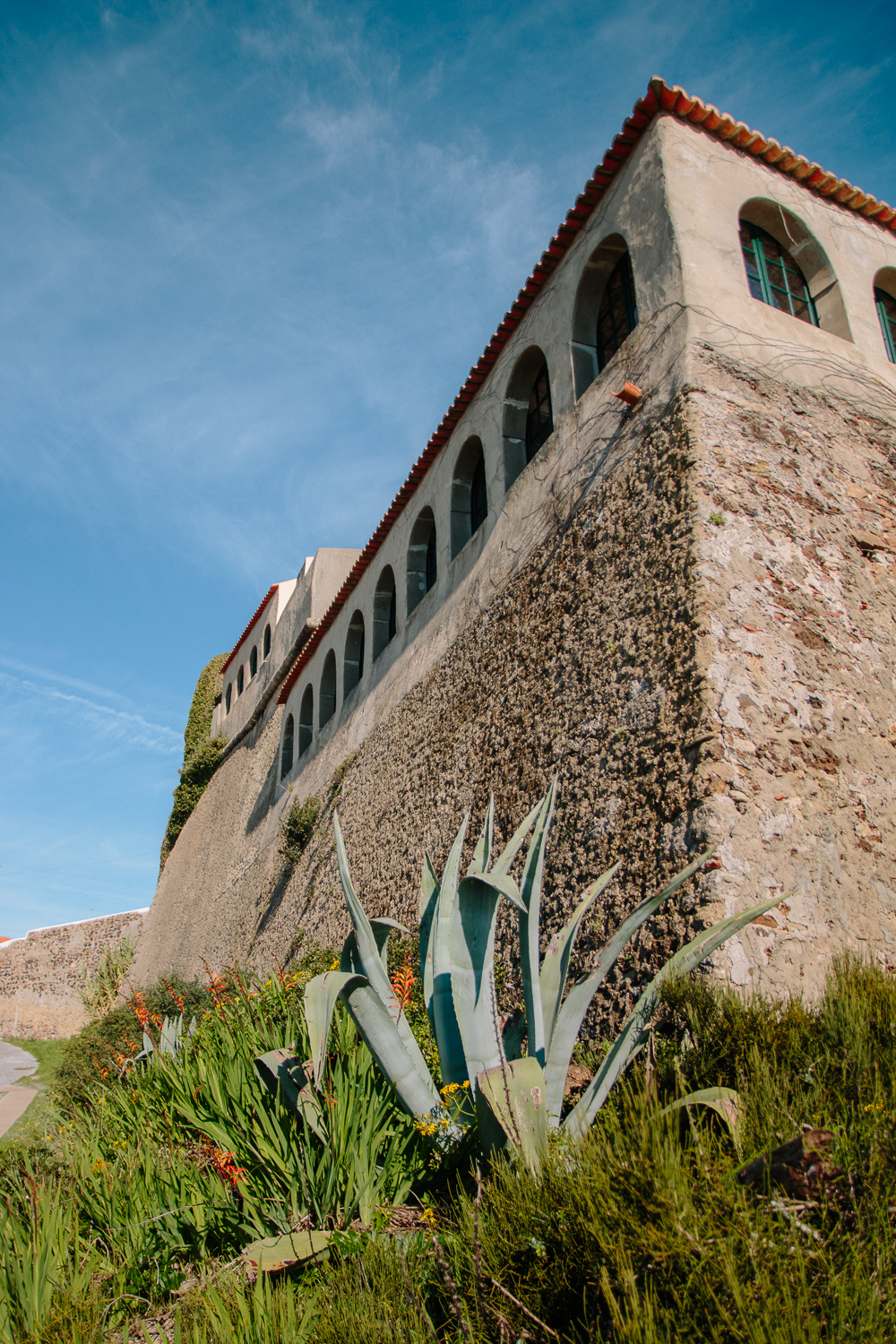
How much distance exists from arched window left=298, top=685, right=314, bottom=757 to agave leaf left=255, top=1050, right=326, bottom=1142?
10697 mm

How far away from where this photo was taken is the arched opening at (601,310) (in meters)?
6.01

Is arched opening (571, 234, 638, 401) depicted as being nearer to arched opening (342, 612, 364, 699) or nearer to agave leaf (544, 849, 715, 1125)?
agave leaf (544, 849, 715, 1125)

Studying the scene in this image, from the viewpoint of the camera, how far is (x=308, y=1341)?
199cm

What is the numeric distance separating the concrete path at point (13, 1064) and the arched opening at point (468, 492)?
39.8ft

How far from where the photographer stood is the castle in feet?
11.8

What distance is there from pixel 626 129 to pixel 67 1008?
22.5m

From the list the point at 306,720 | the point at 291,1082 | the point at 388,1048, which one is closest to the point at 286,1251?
the point at 291,1082

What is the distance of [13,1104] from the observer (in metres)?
11.0

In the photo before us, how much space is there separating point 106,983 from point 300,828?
8.98 meters

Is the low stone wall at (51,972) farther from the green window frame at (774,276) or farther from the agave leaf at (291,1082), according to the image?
the green window frame at (774,276)

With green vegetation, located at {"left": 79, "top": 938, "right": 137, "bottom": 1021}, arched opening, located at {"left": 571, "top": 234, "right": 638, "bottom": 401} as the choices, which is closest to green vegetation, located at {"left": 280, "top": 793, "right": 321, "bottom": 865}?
arched opening, located at {"left": 571, "top": 234, "right": 638, "bottom": 401}

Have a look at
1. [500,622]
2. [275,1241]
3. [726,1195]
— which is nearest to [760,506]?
[500,622]

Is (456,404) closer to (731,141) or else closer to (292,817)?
(731,141)

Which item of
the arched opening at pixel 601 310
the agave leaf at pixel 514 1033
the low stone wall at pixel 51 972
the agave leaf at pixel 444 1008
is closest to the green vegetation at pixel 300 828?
the agave leaf at pixel 514 1033
